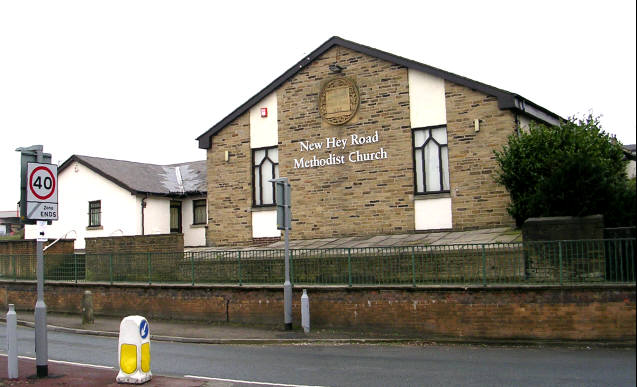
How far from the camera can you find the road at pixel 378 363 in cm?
1000

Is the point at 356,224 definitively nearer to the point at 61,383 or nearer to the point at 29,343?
the point at 29,343

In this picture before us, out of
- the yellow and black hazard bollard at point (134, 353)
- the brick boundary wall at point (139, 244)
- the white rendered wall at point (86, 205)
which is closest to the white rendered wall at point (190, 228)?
the white rendered wall at point (86, 205)

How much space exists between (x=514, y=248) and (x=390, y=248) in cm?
307

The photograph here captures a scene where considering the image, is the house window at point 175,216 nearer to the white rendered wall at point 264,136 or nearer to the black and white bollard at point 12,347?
the white rendered wall at point 264,136

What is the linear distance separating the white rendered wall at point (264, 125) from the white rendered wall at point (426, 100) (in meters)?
5.26

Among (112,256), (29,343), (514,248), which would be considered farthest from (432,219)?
(29,343)

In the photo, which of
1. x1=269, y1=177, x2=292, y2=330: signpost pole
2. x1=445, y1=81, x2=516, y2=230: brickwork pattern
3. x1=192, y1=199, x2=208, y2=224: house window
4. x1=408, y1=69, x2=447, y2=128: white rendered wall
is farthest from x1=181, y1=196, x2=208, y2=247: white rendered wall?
x1=269, y1=177, x2=292, y2=330: signpost pole

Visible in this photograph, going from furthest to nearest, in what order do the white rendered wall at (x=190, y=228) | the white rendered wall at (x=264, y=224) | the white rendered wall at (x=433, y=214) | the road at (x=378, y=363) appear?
the white rendered wall at (x=190, y=228)
the white rendered wall at (x=264, y=224)
the white rendered wall at (x=433, y=214)
the road at (x=378, y=363)

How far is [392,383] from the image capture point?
985 cm

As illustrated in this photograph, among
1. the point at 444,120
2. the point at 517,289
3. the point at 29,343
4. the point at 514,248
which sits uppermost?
the point at 444,120

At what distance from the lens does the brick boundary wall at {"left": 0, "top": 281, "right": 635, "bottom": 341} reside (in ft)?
43.2

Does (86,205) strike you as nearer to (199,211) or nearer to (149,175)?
(149,175)

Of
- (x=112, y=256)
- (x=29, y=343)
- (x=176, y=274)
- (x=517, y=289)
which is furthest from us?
(x=112, y=256)

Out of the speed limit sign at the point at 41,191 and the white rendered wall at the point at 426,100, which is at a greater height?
the white rendered wall at the point at 426,100
